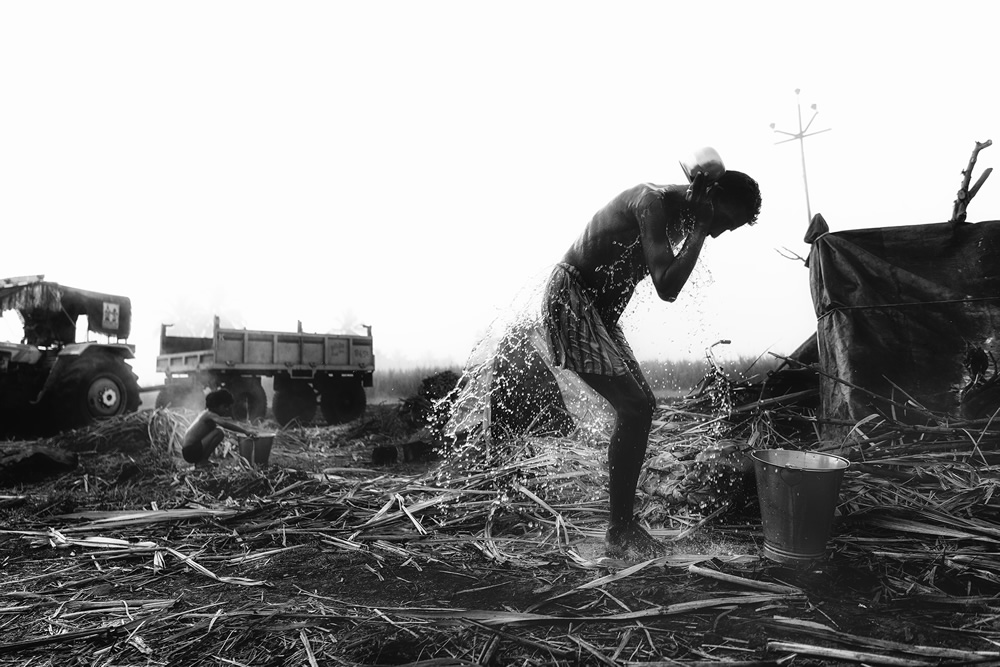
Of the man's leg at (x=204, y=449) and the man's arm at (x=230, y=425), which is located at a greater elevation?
the man's arm at (x=230, y=425)

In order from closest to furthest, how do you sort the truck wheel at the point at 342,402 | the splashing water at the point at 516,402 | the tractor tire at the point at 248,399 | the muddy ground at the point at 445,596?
the muddy ground at the point at 445,596 < the splashing water at the point at 516,402 < the tractor tire at the point at 248,399 < the truck wheel at the point at 342,402

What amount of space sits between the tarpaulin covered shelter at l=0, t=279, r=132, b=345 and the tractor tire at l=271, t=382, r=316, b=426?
3753 millimetres

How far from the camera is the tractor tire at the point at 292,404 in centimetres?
1223

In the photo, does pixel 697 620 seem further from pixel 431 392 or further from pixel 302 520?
pixel 431 392

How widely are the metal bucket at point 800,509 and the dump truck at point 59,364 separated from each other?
31.1 ft

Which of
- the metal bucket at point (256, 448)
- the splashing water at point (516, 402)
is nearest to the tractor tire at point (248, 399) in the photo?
the metal bucket at point (256, 448)

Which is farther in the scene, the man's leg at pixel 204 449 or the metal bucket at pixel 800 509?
the man's leg at pixel 204 449

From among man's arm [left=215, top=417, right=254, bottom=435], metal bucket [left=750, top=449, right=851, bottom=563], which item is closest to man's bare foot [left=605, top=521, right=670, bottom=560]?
metal bucket [left=750, top=449, right=851, bottom=563]

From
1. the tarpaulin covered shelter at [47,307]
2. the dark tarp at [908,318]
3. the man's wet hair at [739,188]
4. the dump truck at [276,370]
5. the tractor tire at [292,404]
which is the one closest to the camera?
the man's wet hair at [739,188]

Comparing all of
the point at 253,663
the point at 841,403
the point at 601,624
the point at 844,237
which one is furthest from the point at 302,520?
the point at 844,237

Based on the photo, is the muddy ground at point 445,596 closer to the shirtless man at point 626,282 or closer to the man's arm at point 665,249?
the shirtless man at point 626,282

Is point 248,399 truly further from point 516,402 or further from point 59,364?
point 516,402

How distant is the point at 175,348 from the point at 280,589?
38.4 feet

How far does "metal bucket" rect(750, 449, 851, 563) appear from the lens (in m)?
2.49
